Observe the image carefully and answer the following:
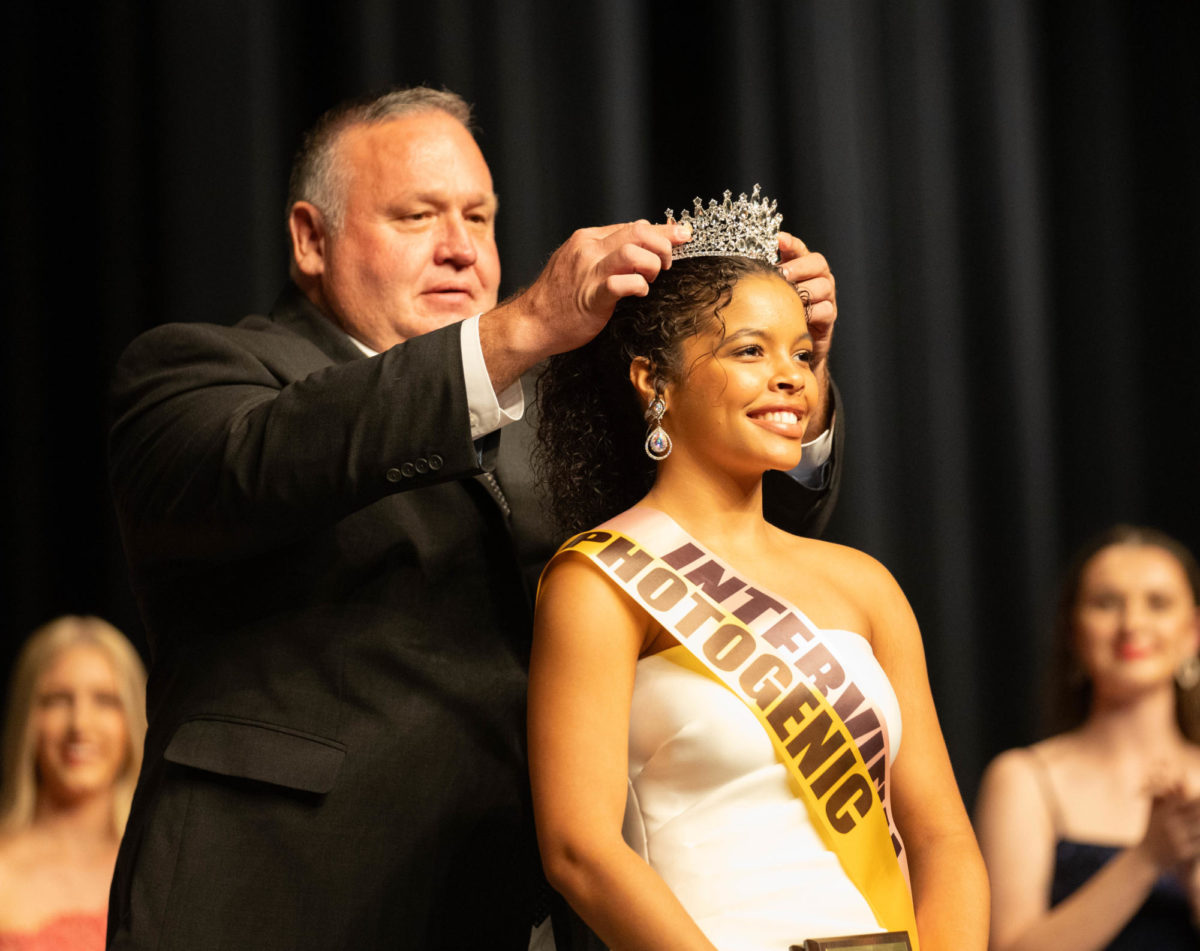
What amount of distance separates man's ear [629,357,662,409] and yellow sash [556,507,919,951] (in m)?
0.16

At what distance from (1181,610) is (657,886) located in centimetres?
124

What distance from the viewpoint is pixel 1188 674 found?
2107 mm

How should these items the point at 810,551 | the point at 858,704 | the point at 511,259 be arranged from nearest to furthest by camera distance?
1. the point at 858,704
2. the point at 810,551
3. the point at 511,259

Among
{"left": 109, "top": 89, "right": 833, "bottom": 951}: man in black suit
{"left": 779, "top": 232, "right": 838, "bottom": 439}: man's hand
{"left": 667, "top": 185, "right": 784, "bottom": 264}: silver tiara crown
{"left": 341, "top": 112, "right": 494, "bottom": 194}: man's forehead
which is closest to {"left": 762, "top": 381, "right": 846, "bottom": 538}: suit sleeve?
{"left": 109, "top": 89, "right": 833, "bottom": 951}: man in black suit

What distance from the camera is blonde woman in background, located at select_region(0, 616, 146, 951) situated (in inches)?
99.0

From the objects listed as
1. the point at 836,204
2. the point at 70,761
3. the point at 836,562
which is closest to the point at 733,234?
the point at 836,562

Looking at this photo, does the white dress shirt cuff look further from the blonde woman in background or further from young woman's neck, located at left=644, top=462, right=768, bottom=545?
the blonde woman in background

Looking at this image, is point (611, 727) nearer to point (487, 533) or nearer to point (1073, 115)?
point (487, 533)

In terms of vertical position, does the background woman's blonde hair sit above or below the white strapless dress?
below

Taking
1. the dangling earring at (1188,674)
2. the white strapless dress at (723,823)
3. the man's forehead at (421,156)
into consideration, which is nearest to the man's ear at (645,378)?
the white strapless dress at (723,823)

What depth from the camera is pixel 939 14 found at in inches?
105

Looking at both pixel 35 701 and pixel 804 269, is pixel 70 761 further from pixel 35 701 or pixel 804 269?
pixel 804 269

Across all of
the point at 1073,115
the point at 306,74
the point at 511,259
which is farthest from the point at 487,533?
the point at 1073,115

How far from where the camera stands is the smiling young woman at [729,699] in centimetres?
122
